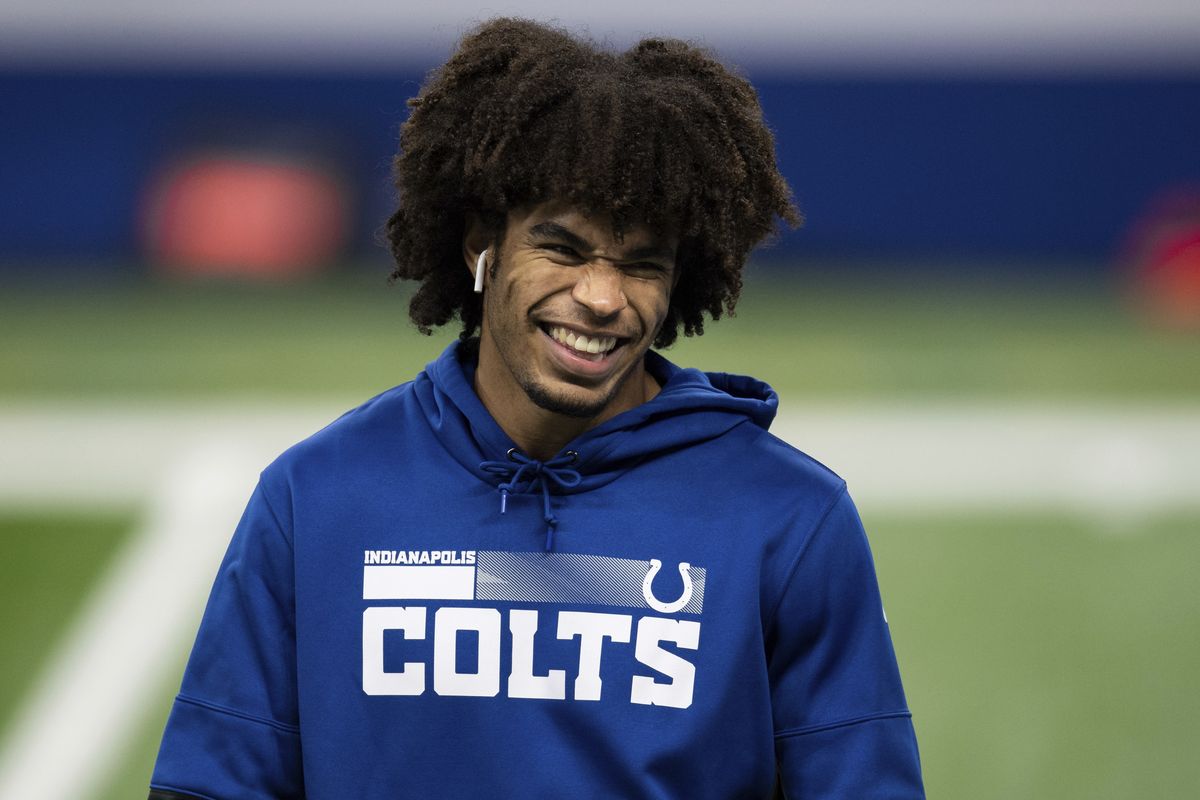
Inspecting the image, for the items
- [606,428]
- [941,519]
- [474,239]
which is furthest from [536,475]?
[941,519]

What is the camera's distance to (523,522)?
239cm

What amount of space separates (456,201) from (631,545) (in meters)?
0.56

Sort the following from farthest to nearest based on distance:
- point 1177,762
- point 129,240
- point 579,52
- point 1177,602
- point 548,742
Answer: point 129,240, point 1177,602, point 1177,762, point 579,52, point 548,742

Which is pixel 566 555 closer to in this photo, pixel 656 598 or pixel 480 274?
pixel 656 598

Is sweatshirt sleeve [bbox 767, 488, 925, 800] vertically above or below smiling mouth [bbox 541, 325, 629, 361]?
below

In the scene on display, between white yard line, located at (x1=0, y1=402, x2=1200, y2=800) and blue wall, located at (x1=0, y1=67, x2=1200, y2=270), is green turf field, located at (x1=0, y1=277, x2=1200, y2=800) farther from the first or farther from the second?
blue wall, located at (x1=0, y1=67, x2=1200, y2=270)

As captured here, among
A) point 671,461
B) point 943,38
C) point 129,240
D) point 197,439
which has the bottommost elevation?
point 671,461

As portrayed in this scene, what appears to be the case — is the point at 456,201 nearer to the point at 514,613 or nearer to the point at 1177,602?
the point at 514,613

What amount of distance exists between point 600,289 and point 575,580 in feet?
1.24

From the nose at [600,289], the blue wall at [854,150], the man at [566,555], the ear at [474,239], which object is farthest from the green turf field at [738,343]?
the nose at [600,289]

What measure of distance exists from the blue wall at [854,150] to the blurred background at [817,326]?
0.08 feet

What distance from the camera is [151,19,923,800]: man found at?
229 cm

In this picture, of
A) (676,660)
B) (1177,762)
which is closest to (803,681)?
(676,660)

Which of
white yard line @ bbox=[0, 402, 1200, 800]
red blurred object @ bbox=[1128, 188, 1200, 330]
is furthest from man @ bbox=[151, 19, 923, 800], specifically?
red blurred object @ bbox=[1128, 188, 1200, 330]
